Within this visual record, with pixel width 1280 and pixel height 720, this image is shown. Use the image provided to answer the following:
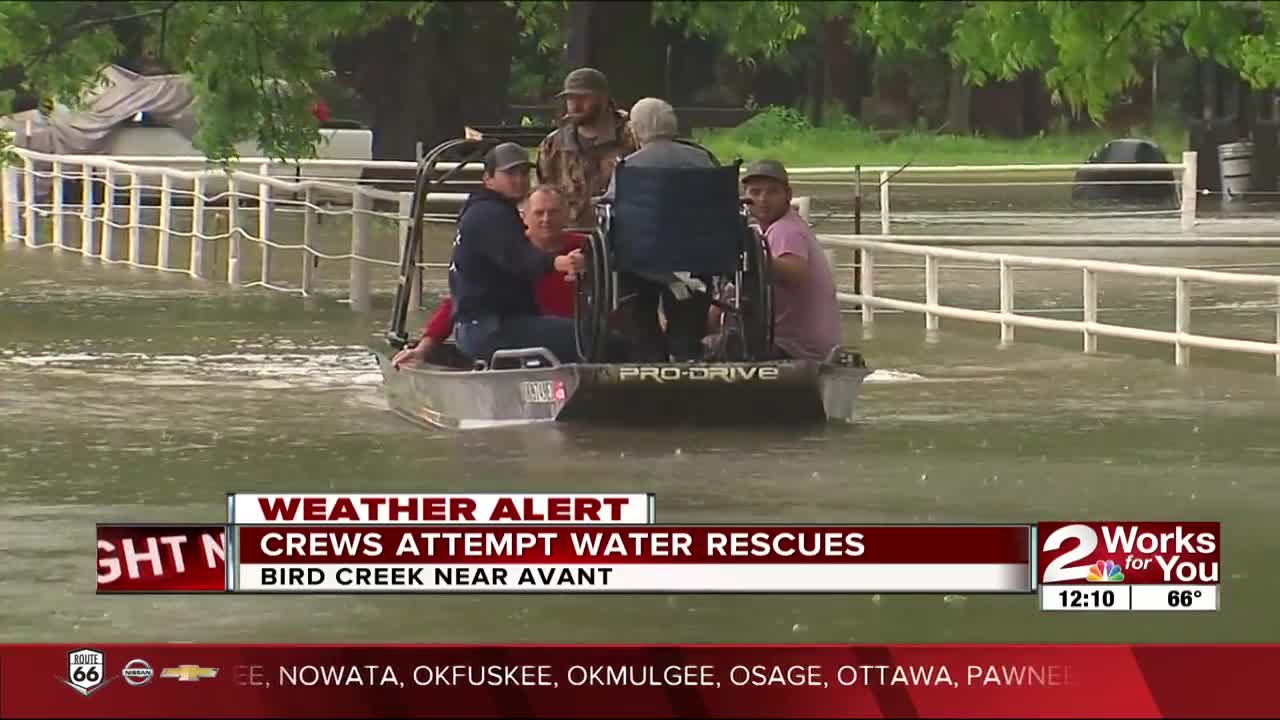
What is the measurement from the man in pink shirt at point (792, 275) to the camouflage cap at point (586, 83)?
0.94 meters

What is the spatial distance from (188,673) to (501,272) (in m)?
8.11

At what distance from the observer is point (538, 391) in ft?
55.0

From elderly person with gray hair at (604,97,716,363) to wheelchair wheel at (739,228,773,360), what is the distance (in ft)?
0.69

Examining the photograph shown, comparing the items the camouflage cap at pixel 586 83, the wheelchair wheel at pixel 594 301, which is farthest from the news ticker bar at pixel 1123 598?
the camouflage cap at pixel 586 83

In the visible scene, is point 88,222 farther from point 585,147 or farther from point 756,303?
point 756,303

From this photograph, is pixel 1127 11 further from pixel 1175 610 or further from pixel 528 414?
pixel 528 414

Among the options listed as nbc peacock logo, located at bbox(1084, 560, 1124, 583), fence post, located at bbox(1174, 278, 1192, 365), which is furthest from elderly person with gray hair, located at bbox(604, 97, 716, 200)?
nbc peacock logo, located at bbox(1084, 560, 1124, 583)

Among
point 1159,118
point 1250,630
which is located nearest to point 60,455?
point 1250,630

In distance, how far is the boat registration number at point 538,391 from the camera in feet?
54.7

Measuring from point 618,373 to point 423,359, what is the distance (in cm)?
186

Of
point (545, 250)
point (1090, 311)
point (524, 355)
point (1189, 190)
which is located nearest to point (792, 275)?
point (545, 250)

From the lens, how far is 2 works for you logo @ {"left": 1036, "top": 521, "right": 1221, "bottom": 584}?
1027cm

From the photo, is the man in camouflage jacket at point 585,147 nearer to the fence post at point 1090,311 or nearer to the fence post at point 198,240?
the fence post at point 1090,311

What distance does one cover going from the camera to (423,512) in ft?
41.2
